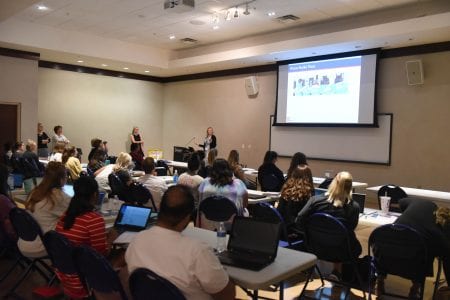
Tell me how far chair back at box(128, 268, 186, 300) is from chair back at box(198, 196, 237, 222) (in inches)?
84.6

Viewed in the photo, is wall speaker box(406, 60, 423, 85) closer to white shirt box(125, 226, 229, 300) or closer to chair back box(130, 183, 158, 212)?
chair back box(130, 183, 158, 212)

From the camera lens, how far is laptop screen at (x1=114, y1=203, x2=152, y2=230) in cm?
316

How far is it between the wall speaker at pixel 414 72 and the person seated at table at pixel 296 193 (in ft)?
16.8

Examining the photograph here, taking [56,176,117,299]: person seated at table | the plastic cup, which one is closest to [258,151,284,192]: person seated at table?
the plastic cup

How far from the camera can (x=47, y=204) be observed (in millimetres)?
3256

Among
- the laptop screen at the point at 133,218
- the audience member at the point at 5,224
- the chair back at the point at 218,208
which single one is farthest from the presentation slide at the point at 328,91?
the audience member at the point at 5,224

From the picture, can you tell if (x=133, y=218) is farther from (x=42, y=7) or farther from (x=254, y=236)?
(x=42, y=7)

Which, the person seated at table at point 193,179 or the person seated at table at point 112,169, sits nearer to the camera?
the person seated at table at point 193,179

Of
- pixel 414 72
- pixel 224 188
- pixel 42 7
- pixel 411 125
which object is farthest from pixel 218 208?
pixel 42 7

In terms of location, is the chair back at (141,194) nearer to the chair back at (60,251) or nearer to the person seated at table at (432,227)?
the chair back at (60,251)

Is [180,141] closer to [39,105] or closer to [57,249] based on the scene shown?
[39,105]

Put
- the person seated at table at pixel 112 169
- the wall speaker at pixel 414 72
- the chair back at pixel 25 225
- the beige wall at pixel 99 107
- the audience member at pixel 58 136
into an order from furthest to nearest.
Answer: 1. the beige wall at pixel 99 107
2. the audience member at pixel 58 136
3. the wall speaker at pixel 414 72
4. the person seated at table at pixel 112 169
5. the chair back at pixel 25 225

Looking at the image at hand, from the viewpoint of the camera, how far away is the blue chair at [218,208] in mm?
4031

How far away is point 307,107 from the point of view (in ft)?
32.3
